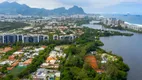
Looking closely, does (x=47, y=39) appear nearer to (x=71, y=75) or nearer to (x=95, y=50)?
(x=95, y=50)

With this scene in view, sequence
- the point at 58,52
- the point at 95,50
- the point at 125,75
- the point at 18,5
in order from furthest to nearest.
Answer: the point at 18,5, the point at 95,50, the point at 58,52, the point at 125,75

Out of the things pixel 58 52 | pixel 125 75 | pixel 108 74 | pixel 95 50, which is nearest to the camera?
pixel 108 74

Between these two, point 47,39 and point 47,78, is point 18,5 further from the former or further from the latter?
point 47,78

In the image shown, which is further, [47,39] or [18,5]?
[18,5]

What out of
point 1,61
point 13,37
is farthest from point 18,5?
point 1,61

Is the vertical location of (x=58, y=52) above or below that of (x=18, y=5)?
below

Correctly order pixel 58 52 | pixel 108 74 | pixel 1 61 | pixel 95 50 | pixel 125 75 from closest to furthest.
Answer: pixel 108 74 < pixel 125 75 < pixel 1 61 < pixel 58 52 < pixel 95 50

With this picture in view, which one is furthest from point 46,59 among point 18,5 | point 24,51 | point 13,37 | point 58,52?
point 18,5

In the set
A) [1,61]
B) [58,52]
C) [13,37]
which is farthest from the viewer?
[13,37]

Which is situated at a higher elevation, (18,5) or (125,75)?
(18,5)
